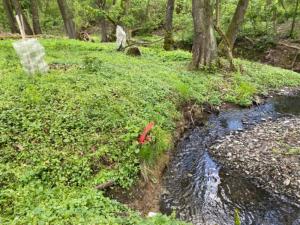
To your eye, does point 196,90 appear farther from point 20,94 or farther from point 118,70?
point 20,94

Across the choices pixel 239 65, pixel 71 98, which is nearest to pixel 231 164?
pixel 71 98

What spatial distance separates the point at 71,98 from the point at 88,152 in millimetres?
1982

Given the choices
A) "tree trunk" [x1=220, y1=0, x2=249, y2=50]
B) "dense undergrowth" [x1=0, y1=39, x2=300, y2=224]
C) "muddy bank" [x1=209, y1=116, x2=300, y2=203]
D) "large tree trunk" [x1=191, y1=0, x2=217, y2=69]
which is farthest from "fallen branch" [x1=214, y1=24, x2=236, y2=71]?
"muddy bank" [x1=209, y1=116, x2=300, y2=203]

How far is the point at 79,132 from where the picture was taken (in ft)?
24.4

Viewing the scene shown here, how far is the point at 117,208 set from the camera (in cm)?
579

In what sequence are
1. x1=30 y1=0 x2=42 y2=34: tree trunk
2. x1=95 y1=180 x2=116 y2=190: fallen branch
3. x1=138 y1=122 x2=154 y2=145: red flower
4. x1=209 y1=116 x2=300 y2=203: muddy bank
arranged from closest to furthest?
x1=95 y1=180 x2=116 y2=190: fallen branch < x1=209 y1=116 x2=300 y2=203: muddy bank < x1=138 y1=122 x2=154 y2=145: red flower < x1=30 y1=0 x2=42 y2=34: tree trunk

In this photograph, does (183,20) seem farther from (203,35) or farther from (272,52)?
(203,35)

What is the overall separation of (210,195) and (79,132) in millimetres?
3234

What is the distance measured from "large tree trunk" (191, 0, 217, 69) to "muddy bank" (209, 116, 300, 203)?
4.75m

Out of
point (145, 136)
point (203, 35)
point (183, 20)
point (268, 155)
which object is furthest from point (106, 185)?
point (183, 20)

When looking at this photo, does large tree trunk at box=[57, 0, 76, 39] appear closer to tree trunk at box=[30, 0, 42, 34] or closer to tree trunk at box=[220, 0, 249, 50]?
tree trunk at box=[30, 0, 42, 34]

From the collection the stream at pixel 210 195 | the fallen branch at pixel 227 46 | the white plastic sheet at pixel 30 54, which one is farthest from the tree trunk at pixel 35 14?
the stream at pixel 210 195

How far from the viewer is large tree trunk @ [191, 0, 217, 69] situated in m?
13.6

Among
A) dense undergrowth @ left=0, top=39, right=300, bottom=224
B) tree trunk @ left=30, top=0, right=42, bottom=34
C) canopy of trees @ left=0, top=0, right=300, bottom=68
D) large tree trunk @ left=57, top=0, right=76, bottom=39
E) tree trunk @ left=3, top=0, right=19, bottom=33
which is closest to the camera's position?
dense undergrowth @ left=0, top=39, right=300, bottom=224
